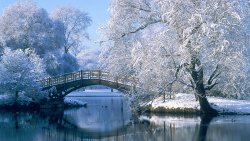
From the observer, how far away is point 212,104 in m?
30.1

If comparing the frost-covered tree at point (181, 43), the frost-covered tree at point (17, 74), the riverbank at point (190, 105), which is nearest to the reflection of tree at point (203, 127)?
the riverbank at point (190, 105)

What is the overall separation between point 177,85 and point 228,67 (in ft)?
14.3

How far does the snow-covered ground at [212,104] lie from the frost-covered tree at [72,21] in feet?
98.4

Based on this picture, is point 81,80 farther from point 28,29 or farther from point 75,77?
point 28,29

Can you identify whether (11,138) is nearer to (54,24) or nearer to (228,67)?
(228,67)

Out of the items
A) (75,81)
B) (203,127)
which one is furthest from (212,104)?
(75,81)

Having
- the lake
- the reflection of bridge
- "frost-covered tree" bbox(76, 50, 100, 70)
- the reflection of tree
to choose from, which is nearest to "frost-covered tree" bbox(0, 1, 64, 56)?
the reflection of bridge

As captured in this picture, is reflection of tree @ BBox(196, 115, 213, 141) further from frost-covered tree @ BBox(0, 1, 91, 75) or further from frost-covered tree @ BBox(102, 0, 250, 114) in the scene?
frost-covered tree @ BBox(0, 1, 91, 75)

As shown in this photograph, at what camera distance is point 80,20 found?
201 ft

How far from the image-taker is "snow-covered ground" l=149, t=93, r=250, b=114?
96.6 feet

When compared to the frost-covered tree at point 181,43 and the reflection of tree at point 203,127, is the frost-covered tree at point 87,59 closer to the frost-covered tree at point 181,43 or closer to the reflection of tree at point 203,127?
the frost-covered tree at point 181,43

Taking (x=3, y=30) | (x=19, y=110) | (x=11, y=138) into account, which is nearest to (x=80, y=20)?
(x=3, y=30)

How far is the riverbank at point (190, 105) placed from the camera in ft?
96.7

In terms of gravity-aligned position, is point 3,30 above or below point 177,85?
above
